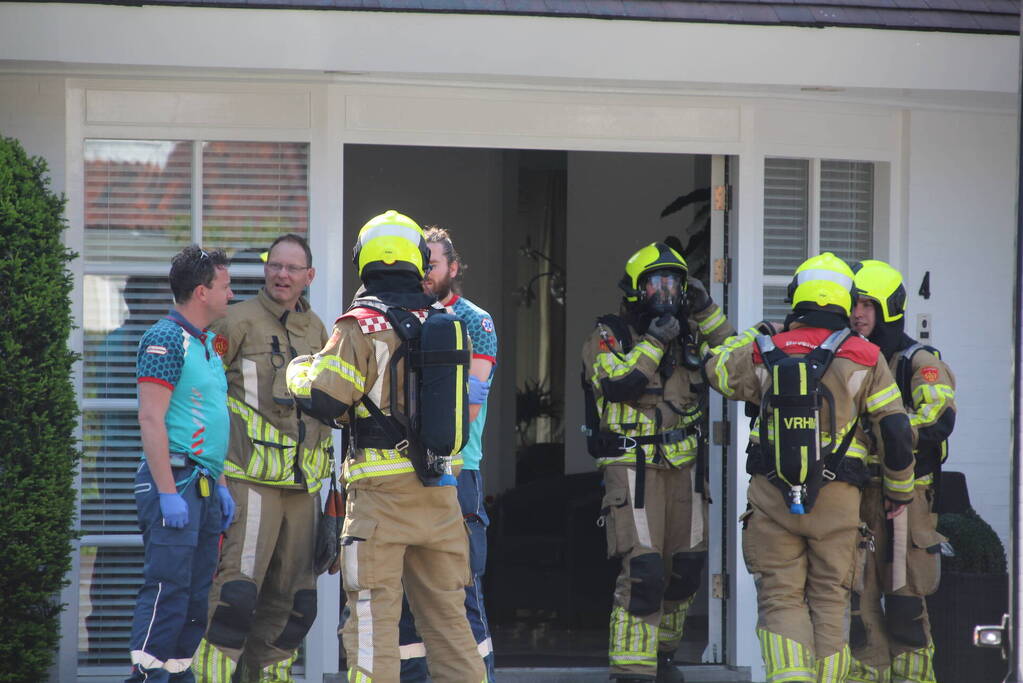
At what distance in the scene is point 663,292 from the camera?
6031 millimetres

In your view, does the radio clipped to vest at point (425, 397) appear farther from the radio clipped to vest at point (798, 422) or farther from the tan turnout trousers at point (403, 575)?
the radio clipped to vest at point (798, 422)

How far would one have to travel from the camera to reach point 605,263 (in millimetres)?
10531

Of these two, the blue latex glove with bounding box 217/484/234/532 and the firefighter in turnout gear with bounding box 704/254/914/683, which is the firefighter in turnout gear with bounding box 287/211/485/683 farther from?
the firefighter in turnout gear with bounding box 704/254/914/683

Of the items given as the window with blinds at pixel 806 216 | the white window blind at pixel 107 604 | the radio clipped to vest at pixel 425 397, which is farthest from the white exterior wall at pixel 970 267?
the white window blind at pixel 107 604

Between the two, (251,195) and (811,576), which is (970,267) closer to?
(811,576)

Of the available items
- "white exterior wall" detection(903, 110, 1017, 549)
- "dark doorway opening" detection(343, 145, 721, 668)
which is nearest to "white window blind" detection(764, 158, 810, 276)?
"white exterior wall" detection(903, 110, 1017, 549)

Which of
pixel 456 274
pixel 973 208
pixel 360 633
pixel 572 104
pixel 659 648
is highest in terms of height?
pixel 572 104

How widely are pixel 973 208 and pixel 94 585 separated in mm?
4689

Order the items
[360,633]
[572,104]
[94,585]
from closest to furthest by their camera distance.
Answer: [360,633]
[94,585]
[572,104]

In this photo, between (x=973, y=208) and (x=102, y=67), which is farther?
(x=973, y=208)

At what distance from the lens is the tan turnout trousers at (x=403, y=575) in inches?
171

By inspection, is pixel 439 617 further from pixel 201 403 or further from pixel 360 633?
pixel 201 403

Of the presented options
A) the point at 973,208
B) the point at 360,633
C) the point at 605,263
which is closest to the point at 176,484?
the point at 360,633

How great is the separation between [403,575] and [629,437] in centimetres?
172
